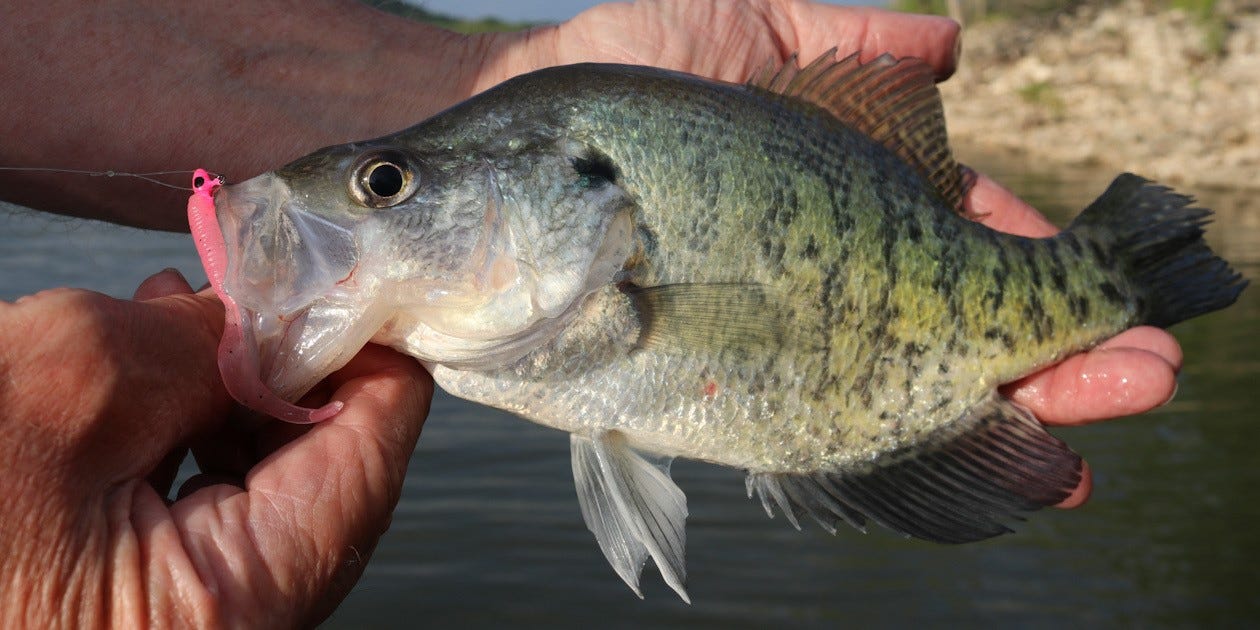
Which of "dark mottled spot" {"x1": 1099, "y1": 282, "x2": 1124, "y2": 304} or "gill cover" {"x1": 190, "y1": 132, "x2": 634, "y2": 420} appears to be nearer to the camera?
"gill cover" {"x1": 190, "y1": 132, "x2": 634, "y2": 420}

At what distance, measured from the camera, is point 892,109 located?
312 cm

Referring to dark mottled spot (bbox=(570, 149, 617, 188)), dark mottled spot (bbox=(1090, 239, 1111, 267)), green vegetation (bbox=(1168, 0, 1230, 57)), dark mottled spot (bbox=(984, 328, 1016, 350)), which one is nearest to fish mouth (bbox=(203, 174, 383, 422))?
dark mottled spot (bbox=(570, 149, 617, 188))

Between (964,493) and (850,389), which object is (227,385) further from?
(964,493)

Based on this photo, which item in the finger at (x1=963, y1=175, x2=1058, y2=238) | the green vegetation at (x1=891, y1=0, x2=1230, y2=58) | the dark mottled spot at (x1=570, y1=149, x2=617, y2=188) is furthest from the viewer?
the green vegetation at (x1=891, y1=0, x2=1230, y2=58)

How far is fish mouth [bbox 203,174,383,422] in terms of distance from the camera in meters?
2.25

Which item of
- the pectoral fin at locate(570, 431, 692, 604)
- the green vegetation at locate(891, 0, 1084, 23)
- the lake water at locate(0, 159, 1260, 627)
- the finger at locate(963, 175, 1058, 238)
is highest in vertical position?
the green vegetation at locate(891, 0, 1084, 23)

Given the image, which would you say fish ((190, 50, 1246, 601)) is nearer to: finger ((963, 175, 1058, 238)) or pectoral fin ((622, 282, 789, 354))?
pectoral fin ((622, 282, 789, 354))

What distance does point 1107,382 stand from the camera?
321 cm

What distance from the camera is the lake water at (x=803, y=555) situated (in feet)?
19.1

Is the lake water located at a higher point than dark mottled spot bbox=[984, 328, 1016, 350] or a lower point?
lower

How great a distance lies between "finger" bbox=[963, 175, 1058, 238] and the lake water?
2562mm

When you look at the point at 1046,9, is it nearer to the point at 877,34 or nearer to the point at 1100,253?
the point at 877,34

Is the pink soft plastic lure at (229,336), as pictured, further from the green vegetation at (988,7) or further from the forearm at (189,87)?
the green vegetation at (988,7)

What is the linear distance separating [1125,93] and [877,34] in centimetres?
1747
